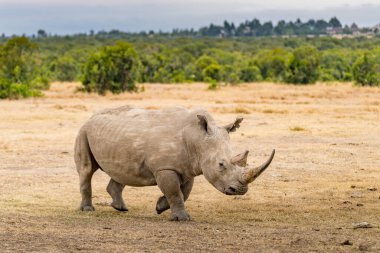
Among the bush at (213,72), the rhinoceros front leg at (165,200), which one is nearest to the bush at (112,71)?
the bush at (213,72)

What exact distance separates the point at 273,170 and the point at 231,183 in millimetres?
6816

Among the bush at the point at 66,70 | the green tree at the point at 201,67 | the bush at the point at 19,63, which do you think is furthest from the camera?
the bush at the point at 66,70

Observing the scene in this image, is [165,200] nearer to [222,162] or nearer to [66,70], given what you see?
[222,162]

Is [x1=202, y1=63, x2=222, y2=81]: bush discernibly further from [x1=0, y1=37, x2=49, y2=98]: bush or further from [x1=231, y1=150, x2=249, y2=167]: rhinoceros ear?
[x1=231, y1=150, x2=249, y2=167]: rhinoceros ear

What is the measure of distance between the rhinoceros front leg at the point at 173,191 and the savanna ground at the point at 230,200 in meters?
0.20

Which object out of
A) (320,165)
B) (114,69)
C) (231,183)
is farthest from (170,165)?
(114,69)

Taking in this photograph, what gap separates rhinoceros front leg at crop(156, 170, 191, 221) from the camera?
10438mm

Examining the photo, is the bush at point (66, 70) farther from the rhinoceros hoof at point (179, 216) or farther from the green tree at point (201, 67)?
the rhinoceros hoof at point (179, 216)

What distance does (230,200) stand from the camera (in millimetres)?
12750

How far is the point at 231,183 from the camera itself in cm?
988

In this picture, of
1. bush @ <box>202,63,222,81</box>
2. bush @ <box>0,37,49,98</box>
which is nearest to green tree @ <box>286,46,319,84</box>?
bush @ <box>202,63,222,81</box>

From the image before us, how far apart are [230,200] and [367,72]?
43.1m

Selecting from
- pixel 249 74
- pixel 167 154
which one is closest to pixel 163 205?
pixel 167 154

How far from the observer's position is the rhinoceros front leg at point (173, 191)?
34.2 ft
